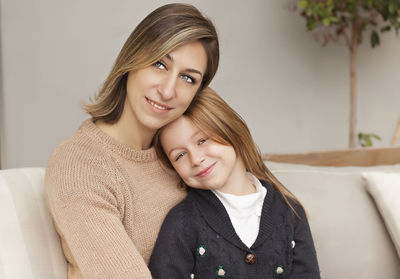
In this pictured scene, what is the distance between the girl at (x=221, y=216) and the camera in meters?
1.24

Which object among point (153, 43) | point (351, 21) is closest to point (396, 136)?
point (351, 21)

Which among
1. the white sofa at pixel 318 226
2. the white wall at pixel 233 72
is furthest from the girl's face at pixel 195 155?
the white wall at pixel 233 72

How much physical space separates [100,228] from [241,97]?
5.90 feet

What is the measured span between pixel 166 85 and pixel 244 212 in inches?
17.3

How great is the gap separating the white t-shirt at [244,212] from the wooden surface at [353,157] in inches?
27.0

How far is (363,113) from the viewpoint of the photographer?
3.02m

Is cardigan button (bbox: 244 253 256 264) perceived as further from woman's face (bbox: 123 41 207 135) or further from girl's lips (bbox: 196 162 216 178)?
woman's face (bbox: 123 41 207 135)

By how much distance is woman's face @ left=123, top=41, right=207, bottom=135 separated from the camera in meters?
1.20

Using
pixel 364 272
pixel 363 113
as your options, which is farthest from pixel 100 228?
pixel 363 113

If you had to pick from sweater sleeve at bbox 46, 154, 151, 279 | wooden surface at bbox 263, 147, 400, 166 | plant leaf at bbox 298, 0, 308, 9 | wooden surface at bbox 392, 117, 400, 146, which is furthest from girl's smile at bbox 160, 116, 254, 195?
wooden surface at bbox 392, 117, 400, 146

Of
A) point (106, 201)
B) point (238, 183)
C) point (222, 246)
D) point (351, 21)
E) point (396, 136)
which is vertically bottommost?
point (396, 136)

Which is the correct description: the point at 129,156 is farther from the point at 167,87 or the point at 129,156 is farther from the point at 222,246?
the point at 222,246

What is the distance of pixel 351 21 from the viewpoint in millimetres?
2643

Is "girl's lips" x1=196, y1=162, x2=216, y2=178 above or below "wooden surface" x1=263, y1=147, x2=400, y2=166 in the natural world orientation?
above
